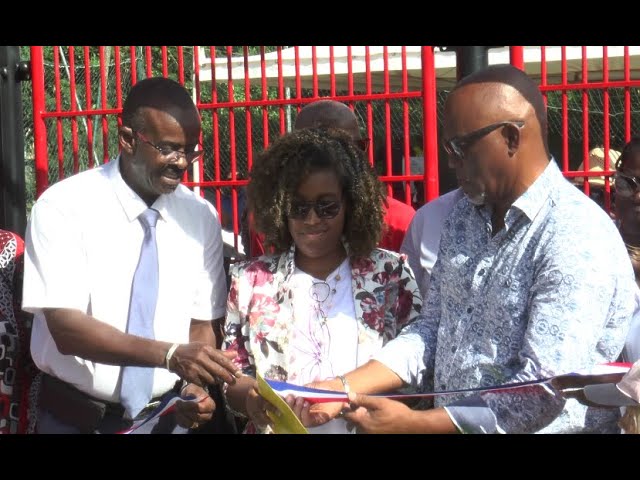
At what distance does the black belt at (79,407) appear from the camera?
3551mm

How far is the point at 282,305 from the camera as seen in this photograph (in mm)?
3373

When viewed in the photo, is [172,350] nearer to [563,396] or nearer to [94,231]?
[94,231]

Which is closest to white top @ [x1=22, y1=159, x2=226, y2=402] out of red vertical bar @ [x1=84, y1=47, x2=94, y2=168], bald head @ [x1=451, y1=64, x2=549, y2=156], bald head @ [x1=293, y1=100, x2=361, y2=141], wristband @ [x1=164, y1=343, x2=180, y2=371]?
wristband @ [x1=164, y1=343, x2=180, y2=371]

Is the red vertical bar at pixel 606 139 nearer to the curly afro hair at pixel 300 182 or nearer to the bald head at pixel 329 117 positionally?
the bald head at pixel 329 117

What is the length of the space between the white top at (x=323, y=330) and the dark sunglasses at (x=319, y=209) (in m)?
0.22

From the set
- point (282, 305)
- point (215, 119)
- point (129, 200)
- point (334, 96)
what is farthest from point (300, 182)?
point (215, 119)

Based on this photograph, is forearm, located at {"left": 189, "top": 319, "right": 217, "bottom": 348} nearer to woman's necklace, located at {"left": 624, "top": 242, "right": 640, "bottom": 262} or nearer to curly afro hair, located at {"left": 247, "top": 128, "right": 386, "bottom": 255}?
curly afro hair, located at {"left": 247, "top": 128, "right": 386, "bottom": 255}

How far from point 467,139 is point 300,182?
91cm

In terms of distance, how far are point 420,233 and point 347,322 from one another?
93 cm

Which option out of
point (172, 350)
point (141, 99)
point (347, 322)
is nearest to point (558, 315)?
point (347, 322)

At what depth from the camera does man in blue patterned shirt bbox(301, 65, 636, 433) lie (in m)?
2.49

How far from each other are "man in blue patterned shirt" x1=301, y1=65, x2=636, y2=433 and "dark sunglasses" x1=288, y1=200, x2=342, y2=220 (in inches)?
24.8

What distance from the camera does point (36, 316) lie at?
12.3ft

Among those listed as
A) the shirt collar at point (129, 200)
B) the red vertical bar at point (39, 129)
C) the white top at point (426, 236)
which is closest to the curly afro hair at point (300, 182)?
the shirt collar at point (129, 200)
